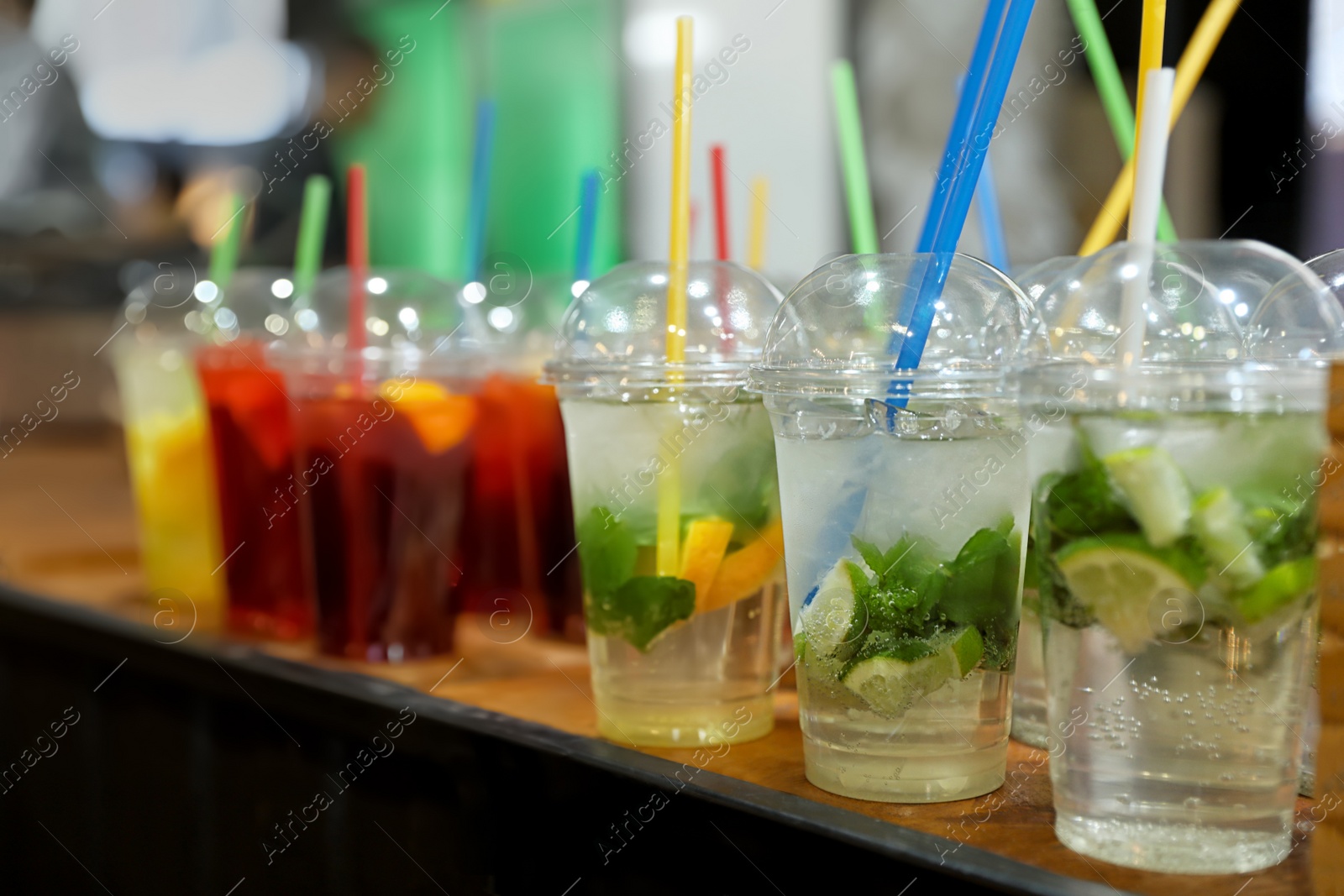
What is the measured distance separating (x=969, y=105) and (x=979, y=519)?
0.29 m

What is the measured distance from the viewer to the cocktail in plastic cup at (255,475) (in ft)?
5.01

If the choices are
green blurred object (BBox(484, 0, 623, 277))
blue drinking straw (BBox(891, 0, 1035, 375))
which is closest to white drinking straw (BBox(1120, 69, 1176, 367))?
blue drinking straw (BBox(891, 0, 1035, 375))

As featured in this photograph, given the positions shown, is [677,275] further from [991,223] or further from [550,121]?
[550,121]

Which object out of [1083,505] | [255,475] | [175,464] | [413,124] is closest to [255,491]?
[255,475]

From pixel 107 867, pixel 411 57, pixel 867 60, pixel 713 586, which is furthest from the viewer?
pixel 411 57

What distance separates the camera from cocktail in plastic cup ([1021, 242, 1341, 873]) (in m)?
0.77

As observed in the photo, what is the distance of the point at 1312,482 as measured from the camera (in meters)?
0.78

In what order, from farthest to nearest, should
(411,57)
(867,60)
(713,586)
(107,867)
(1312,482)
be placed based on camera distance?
(411,57) → (867,60) → (107,867) → (713,586) → (1312,482)

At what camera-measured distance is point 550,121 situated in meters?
3.37

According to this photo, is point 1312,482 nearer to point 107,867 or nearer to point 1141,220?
point 1141,220

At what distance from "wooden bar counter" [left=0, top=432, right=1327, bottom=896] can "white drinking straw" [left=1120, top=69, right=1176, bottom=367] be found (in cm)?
22

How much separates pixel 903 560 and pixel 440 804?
0.49 metres

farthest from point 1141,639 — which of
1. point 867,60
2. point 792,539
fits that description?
Result: point 867,60

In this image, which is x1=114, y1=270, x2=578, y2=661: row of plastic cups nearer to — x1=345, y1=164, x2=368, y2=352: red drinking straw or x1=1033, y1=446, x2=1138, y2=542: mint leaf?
x1=345, y1=164, x2=368, y2=352: red drinking straw
